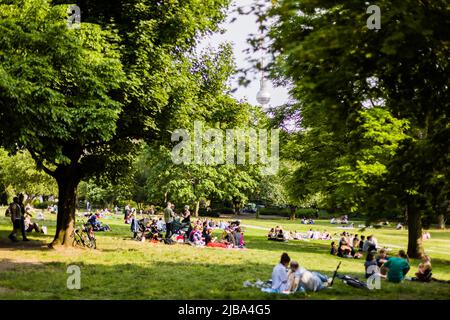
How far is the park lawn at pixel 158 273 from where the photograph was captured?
11750 mm

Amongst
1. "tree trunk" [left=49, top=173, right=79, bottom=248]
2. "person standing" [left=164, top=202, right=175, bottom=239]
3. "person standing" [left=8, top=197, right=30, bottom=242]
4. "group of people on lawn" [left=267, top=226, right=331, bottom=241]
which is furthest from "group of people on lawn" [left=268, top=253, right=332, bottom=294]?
Answer: "group of people on lawn" [left=267, top=226, right=331, bottom=241]

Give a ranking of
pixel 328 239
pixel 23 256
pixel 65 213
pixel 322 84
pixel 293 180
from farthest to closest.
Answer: pixel 328 239
pixel 293 180
pixel 65 213
pixel 23 256
pixel 322 84

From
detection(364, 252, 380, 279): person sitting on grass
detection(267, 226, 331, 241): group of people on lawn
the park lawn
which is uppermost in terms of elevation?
detection(364, 252, 380, 279): person sitting on grass

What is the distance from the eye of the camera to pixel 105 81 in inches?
647

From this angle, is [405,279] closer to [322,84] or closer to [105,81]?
[322,84]

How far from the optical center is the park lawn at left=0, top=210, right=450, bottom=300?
11.8 m

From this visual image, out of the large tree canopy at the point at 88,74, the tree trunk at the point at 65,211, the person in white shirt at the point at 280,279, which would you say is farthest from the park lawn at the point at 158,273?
the large tree canopy at the point at 88,74

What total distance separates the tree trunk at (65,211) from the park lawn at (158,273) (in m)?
0.81

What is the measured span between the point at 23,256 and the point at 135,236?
9.39m

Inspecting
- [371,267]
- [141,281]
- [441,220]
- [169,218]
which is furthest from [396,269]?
[441,220]

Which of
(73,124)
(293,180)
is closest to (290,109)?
(293,180)

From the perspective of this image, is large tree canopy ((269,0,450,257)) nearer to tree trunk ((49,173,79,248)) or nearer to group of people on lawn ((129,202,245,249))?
tree trunk ((49,173,79,248))

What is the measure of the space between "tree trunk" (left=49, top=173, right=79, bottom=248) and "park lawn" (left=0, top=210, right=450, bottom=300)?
0.81 m

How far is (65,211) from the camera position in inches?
814
